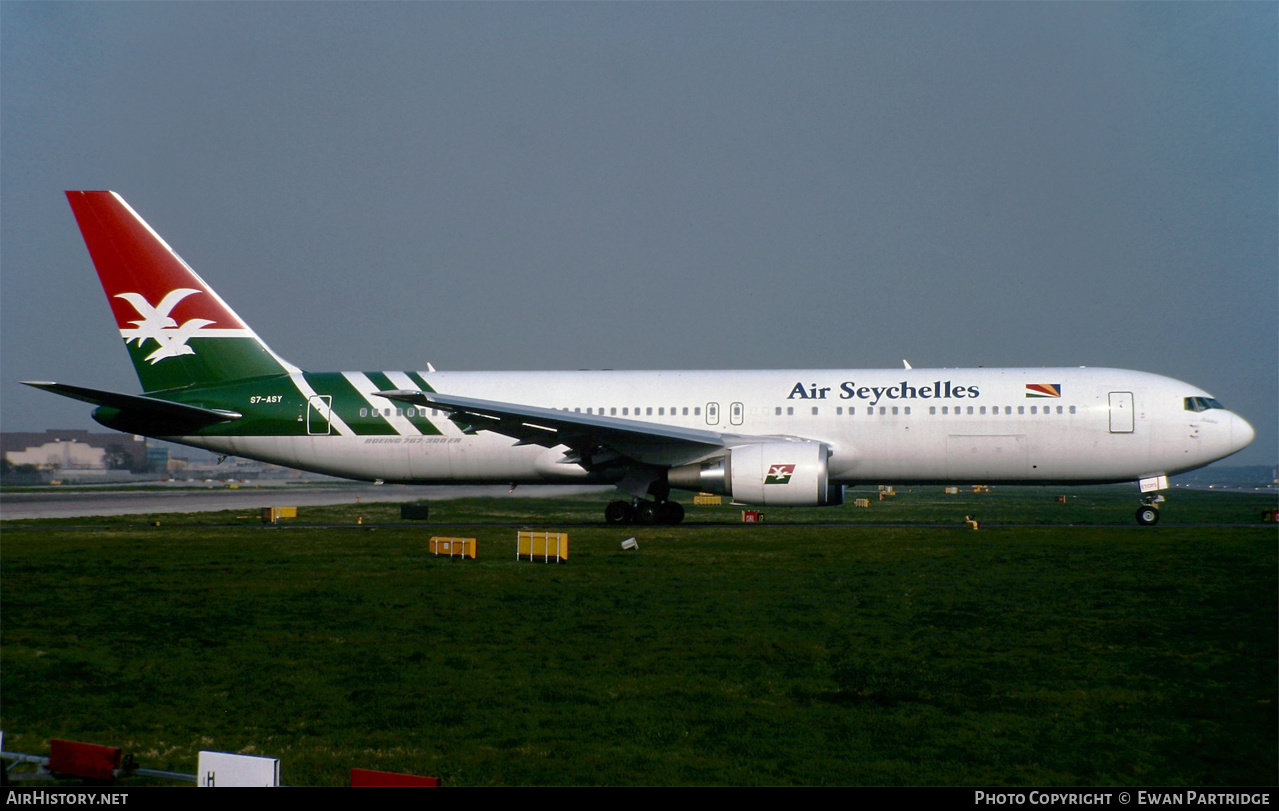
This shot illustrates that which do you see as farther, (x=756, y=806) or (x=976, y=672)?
(x=976, y=672)

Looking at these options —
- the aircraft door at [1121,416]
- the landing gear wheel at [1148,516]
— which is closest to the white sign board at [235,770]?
the aircraft door at [1121,416]

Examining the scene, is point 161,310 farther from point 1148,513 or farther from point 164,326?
point 1148,513

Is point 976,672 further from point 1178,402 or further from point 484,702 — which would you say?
point 1178,402

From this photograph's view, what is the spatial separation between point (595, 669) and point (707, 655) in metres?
1.21

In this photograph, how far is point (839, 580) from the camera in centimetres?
1488

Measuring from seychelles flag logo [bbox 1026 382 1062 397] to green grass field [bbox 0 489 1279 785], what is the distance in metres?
7.07

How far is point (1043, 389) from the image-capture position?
24.9m

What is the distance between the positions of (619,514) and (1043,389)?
11238mm

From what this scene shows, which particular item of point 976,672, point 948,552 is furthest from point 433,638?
point 948,552

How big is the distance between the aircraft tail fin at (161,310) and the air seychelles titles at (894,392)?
48.1 ft

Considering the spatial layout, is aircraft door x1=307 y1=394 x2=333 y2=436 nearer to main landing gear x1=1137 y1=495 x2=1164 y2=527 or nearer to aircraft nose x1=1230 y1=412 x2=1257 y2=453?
main landing gear x1=1137 y1=495 x2=1164 y2=527

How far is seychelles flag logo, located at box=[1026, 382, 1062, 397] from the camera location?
81.5 feet

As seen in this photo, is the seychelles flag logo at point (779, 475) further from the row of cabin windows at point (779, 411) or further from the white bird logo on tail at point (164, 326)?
the white bird logo on tail at point (164, 326)

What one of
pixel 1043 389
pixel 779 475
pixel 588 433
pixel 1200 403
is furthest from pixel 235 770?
pixel 1200 403
